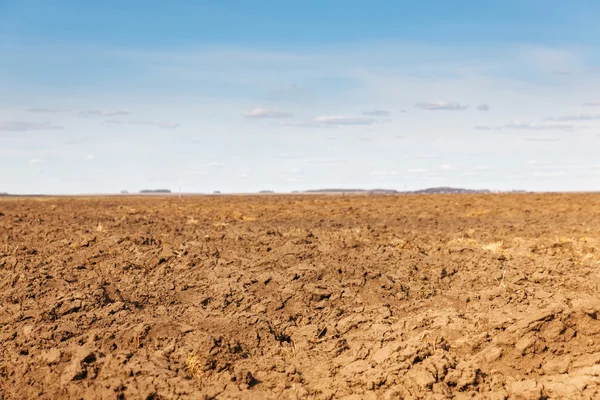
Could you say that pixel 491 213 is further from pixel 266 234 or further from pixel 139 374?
pixel 139 374

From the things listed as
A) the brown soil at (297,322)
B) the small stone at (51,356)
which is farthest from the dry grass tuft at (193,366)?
the small stone at (51,356)

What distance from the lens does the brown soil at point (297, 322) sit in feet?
25.1

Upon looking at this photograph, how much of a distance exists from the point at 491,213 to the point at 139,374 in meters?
32.1

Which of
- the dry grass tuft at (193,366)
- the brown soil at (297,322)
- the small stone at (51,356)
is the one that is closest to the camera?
the brown soil at (297,322)

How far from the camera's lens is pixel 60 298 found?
10859 millimetres

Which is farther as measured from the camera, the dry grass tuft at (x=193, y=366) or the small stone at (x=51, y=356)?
the small stone at (x=51, y=356)

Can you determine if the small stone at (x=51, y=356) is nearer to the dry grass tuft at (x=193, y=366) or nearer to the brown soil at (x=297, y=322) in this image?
the brown soil at (x=297, y=322)

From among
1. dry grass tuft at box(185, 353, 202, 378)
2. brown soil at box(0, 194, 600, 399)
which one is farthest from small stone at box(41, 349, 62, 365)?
dry grass tuft at box(185, 353, 202, 378)

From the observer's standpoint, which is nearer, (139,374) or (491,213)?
(139,374)

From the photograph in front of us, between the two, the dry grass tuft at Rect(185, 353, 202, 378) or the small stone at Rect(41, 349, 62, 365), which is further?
the small stone at Rect(41, 349, 62, 365)

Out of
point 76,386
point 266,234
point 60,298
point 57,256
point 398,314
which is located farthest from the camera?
point 266,234

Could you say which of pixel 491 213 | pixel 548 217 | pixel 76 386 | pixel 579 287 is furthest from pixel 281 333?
pixel 491 213

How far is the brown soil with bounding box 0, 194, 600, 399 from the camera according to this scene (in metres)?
7.64

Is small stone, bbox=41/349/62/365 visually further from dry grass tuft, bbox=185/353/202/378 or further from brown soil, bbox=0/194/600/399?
dry grass tuft, bbox=185/353/202/378
